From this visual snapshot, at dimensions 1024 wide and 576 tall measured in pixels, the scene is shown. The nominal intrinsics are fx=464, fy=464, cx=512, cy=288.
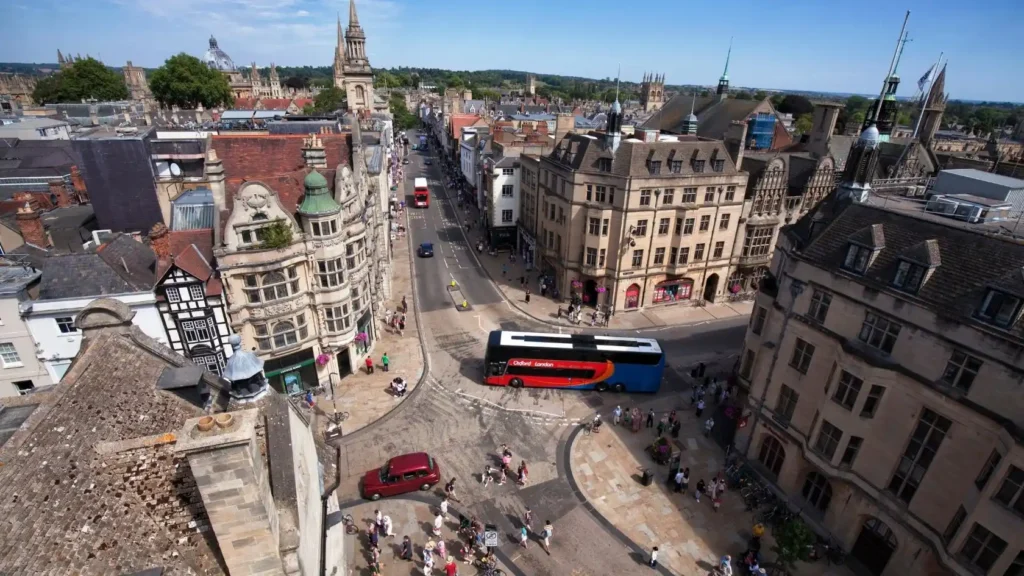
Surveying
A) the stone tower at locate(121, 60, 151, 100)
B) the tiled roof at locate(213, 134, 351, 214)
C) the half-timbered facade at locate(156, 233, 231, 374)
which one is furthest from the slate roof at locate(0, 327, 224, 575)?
the stone tower at locate(121, 60, 151, 100)

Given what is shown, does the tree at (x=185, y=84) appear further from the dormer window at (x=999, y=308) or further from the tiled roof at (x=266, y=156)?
the dormer window at (x=999, y=308)

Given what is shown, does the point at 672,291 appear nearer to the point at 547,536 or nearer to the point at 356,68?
the point at 547,536

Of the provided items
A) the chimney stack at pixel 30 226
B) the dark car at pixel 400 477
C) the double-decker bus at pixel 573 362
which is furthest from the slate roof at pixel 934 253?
the chimney stack at pixel 30 226

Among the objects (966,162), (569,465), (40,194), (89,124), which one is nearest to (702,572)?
(569,465)

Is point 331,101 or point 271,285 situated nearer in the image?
point 271,285

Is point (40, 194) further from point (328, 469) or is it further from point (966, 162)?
point (966, 162)

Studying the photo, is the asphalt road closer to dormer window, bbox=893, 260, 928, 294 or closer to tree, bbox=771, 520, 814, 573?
tree, bbox=771, 520, 814, 573

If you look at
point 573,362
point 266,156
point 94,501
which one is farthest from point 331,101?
point 94,501
